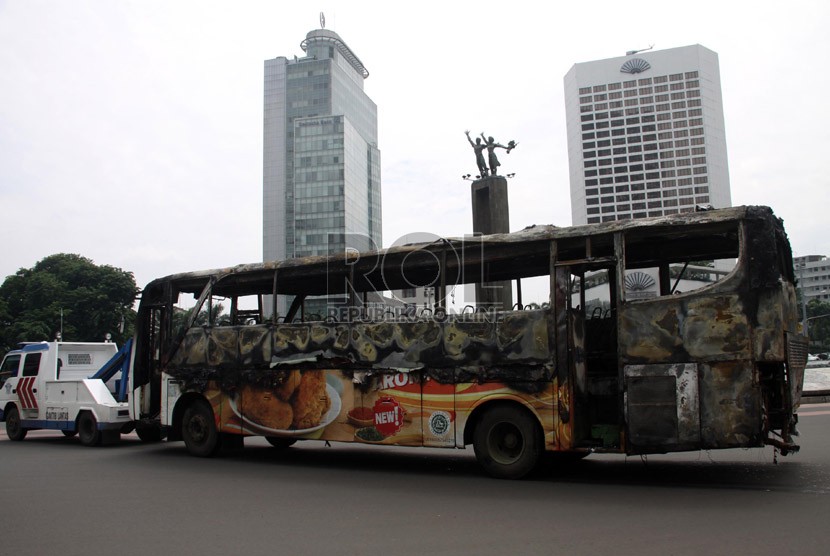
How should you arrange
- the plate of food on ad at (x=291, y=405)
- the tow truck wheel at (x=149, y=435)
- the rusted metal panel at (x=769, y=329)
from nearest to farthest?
the rusted metal panel at (x=769, y=329) → the plate of food on ad at (x=291, y=405) → the tow truck wheel at (x=149, y=435)

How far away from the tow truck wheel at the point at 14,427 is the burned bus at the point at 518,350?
5.58 meters

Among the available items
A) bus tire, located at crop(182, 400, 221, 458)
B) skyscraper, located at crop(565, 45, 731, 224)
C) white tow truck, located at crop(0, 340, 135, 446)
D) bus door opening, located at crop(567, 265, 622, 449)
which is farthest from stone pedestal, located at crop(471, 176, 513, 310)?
skyscraper, located at crop(565, 45, 731, 224)

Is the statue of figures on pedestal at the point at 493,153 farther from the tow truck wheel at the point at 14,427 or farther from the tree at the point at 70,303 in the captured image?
the tree at the point at 70,303

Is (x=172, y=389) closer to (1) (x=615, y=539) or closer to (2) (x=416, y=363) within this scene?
(2) (x=416, y=363)

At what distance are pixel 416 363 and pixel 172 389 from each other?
17.4 feet

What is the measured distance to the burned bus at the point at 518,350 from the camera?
7859 mm

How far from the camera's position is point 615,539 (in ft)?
19.4

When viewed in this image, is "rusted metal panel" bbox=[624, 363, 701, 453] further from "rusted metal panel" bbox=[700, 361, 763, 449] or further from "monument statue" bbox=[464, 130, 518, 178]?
"monument statue" bbox=[464, 130, 518, 178]

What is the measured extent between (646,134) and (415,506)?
134 m

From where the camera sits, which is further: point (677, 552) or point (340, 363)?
point (340, 363)

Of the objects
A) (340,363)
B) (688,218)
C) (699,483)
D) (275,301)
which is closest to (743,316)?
(688,218)

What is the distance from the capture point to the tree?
176ft

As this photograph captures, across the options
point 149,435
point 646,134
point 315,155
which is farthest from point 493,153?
point 646,134

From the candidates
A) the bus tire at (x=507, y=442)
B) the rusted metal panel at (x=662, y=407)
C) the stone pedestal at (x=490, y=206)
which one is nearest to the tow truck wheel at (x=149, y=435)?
the bus tire at (x=507, y=442)
